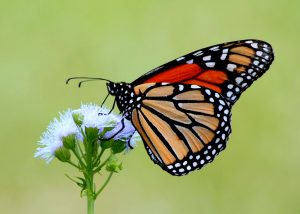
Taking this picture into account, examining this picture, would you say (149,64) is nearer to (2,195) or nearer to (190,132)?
(2,195)

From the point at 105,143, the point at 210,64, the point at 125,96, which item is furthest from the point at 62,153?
the point at 210,64

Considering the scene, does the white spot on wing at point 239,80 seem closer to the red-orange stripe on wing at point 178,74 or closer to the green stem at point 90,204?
the red-orange stripe on wing at point 178,74

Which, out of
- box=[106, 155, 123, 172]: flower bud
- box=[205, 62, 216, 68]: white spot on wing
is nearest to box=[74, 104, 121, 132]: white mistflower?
box=[106, 155, 123, 172]: flower bud

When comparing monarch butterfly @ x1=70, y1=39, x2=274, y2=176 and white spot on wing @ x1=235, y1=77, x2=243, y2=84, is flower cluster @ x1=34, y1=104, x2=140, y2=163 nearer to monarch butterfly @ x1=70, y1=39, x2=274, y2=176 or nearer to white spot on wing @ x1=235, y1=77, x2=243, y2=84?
monarch butterfly @ x1=70, y1=39, x2=274, y2=176

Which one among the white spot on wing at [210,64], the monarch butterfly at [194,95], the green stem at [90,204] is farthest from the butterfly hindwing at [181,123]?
the green stem at [90,204]

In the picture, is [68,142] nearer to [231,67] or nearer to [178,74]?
[178,74]

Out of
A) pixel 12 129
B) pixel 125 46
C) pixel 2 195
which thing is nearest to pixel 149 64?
pixel 125 46
